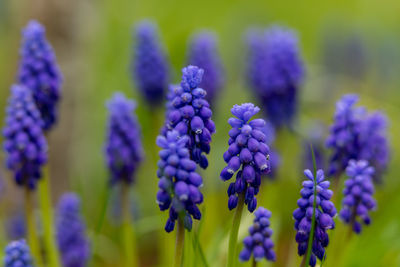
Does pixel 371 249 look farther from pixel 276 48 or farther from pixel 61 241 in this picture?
pixel 61 241

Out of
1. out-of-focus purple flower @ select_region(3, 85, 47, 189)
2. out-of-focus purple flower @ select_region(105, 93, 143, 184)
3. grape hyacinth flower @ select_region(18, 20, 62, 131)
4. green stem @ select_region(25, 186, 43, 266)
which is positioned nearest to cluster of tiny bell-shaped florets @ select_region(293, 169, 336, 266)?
out-of-focus purple flower @ select_region(105, 93, 143, 184)

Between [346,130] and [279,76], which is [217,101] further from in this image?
[346,130]

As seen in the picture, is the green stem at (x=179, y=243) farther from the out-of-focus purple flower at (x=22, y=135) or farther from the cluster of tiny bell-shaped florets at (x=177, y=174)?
the out-of-focus purple flower at (x=22, y=135)

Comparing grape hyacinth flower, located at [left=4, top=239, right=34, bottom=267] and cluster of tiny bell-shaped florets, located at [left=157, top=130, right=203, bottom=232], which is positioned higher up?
cluster of tiny bell-shaped florets, located at [left=157, top=130, right=203, bottom=232]

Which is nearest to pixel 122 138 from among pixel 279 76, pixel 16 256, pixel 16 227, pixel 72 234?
pixel 72 234

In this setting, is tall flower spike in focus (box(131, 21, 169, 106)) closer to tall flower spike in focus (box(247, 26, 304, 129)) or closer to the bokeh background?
the bokeh background

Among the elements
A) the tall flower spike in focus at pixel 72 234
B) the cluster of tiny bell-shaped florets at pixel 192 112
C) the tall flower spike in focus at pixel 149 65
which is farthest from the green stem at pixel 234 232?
the tall flower spike in focus at pixel 149 65

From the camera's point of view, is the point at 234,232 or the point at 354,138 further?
the point at 354,138
